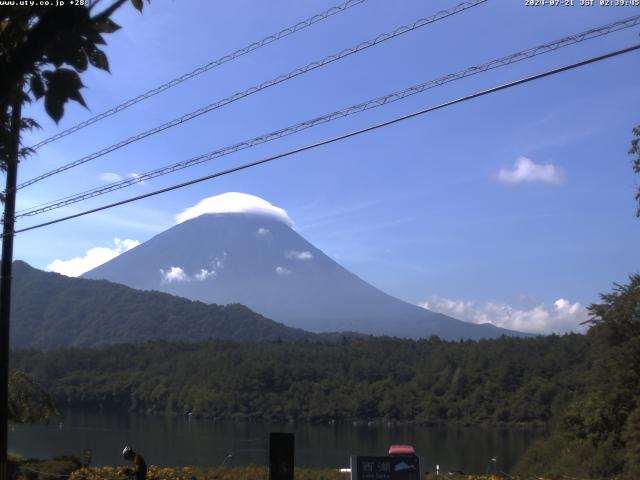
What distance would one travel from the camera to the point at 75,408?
82875 mm

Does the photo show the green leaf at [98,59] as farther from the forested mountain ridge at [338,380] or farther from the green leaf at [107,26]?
the forested mountain ridge at [338,380]

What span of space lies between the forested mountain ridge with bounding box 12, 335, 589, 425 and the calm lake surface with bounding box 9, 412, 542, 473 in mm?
4062

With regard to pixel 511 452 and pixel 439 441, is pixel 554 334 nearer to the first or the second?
pixel 439 441

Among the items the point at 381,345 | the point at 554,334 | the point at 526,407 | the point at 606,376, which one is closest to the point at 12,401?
the point at 606,376

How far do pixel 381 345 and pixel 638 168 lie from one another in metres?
84.3

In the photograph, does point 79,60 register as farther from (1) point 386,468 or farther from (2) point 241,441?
(2) point 241,441

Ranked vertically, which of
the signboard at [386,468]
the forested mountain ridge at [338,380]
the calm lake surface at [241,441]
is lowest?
the calm lake surface at [241,441]

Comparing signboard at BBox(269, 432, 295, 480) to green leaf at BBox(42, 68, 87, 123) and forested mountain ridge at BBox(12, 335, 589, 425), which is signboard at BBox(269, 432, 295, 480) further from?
forested mountain ridge at BBox(12, 335, 589, 425)

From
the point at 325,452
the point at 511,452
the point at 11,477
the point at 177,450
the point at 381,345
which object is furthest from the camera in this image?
the point at 381,345

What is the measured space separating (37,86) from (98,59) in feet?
1.09

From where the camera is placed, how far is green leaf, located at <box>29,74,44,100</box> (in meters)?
3.68

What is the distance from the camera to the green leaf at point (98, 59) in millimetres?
3830

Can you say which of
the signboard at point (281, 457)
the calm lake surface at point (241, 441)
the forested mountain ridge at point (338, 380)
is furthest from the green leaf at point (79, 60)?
the forested mountain ridge at point (338, 380)

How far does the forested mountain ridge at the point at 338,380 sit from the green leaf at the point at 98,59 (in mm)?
65540
